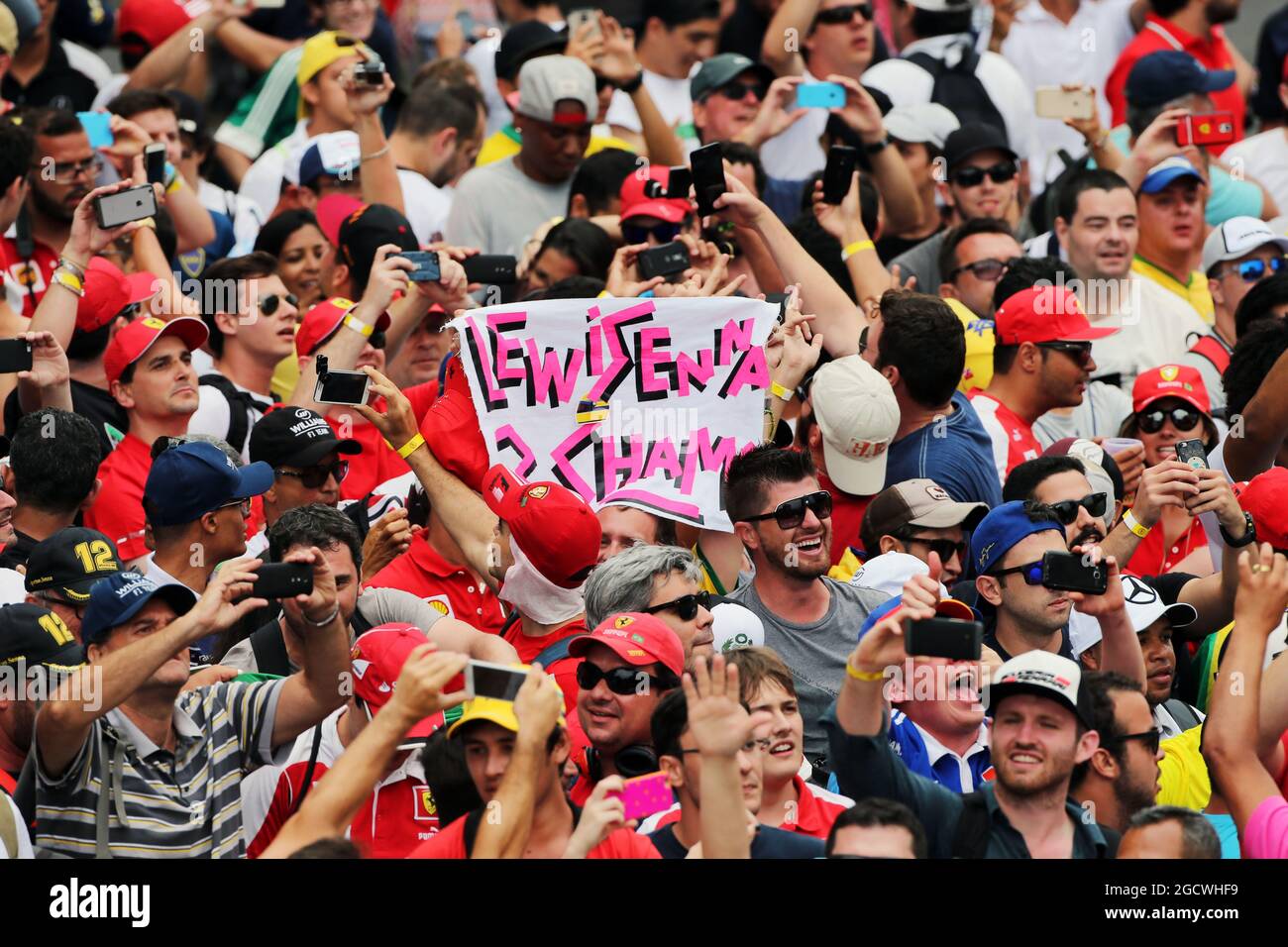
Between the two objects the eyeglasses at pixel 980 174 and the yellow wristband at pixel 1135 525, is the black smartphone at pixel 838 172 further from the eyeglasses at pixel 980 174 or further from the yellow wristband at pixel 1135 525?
the yellow wristband at pixel 1135 525

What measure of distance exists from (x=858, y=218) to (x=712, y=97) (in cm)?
189

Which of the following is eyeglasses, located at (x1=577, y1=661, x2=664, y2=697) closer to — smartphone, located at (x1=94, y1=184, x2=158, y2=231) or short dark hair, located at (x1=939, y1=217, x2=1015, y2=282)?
smartphone, located at (x1=94, y1=184, x2=158, y2=231)

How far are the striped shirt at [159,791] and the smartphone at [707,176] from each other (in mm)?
3136

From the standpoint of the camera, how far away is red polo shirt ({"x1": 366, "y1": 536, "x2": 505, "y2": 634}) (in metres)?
7.15

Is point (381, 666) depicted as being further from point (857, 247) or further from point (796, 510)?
point (857, 247)

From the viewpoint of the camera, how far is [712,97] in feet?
35.1

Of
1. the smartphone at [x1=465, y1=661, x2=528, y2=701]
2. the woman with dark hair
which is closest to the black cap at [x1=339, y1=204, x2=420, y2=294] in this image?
the woman with dark hair

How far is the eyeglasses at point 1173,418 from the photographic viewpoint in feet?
27.6

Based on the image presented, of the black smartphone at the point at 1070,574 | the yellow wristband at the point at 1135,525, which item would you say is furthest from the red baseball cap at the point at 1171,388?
the black smartphone at the point at 1070,574

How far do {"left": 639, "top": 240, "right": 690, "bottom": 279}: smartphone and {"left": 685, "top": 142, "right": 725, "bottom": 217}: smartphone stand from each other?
0.18 metres

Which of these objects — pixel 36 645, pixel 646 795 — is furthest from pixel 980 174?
pixel 36 645

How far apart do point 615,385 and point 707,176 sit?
1072mm

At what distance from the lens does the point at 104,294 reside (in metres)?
7.96

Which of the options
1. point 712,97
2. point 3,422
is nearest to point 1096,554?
point 3,422
